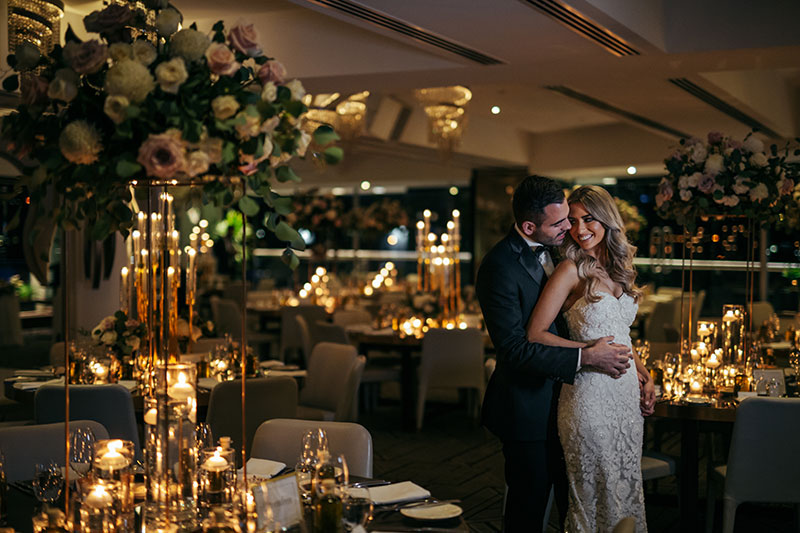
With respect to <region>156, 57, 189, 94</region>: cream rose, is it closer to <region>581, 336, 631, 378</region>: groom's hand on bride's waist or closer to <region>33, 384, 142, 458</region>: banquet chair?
<region>581, 336, 631, 378</region>: groom's hand on bride's waist

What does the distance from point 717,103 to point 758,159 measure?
12.3 ft

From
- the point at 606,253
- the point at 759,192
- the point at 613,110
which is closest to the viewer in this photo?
the point at 606,253

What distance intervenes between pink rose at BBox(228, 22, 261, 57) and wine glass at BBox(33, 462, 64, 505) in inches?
55.6

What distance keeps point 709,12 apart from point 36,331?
7267mm

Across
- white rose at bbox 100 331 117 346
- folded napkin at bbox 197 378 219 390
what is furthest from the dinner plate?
white rose at bbox 100 331 117 346

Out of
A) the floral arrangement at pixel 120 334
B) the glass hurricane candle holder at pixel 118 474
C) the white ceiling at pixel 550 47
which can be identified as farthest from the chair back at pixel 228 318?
the glass hurricane candle holder at pixel 118 474

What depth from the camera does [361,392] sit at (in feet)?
27.6

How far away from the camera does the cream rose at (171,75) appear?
2016 mm

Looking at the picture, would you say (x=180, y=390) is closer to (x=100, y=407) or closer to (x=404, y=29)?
(x=100, y=407)

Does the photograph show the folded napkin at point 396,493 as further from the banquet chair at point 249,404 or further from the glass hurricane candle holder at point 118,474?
the banquet chair at point 249,404

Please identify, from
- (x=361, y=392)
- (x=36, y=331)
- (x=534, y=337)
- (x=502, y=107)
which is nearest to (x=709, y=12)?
(x=534, y=337)

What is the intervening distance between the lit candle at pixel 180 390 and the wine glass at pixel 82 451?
65cm

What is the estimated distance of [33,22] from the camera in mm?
4781

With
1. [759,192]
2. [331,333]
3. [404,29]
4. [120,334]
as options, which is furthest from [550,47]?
[120,334]
